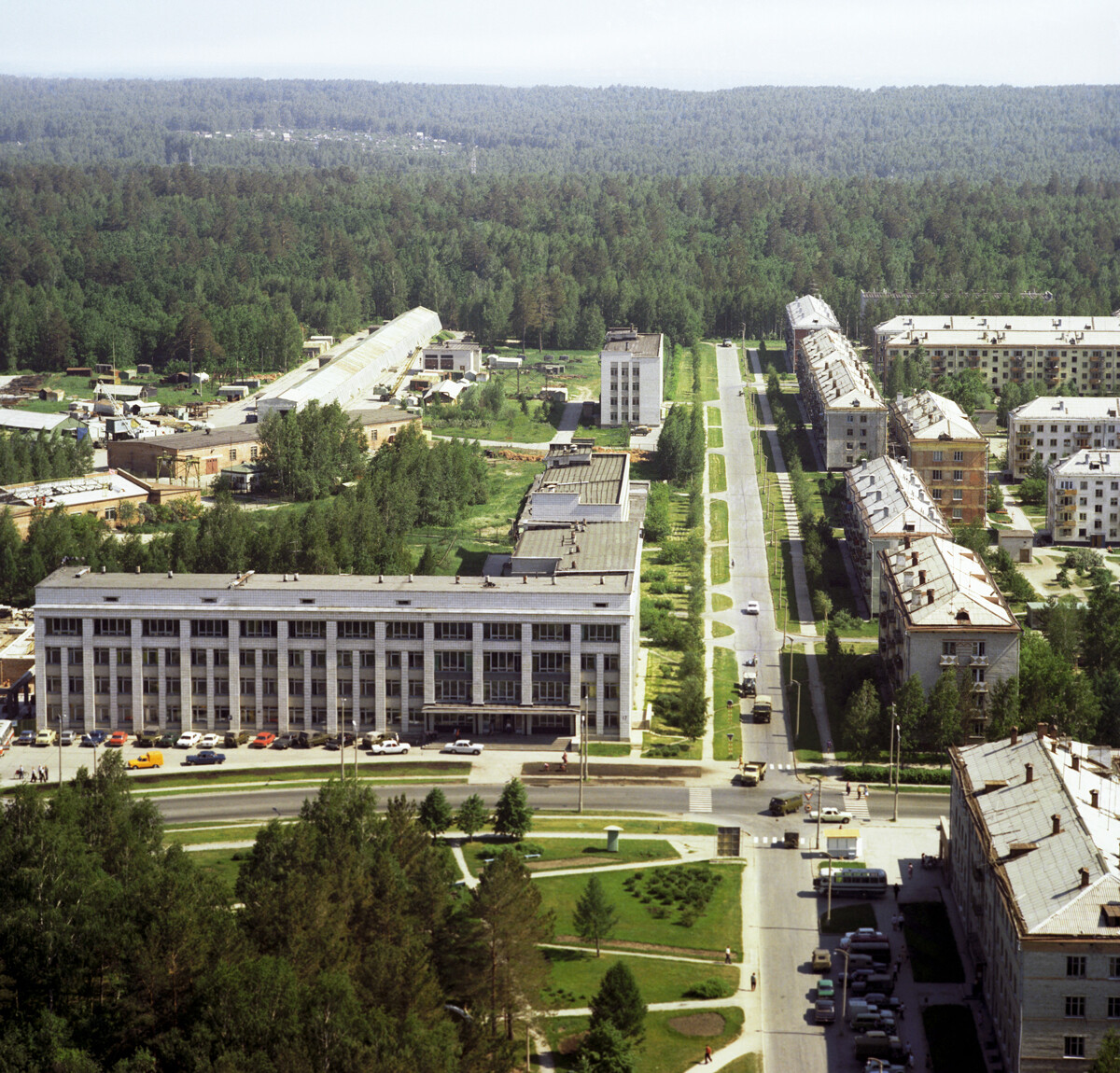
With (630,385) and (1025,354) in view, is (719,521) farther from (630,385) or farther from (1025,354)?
(1025,354)

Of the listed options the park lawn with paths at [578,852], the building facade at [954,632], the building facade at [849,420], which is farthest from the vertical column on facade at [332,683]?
the building facade at [849,420]

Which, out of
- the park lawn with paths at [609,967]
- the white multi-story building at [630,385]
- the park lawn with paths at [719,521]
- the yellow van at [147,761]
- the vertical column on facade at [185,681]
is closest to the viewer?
the park lawn with paths at [609,967]

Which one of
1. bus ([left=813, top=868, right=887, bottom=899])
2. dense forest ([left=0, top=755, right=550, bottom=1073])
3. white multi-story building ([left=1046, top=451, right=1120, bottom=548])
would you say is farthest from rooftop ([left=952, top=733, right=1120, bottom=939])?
white multi-story building ([left=1046, top=451, right=1120, bottom=548])

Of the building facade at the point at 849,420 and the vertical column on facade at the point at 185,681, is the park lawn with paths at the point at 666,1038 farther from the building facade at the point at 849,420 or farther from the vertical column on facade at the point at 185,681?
the building facade at the point at 849,420

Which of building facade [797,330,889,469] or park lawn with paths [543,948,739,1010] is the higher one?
building facade [797,330,889,469]

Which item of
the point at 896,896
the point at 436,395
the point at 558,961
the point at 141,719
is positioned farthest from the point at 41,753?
the point at 436,395

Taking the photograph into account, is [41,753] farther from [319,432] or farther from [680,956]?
[319,432]

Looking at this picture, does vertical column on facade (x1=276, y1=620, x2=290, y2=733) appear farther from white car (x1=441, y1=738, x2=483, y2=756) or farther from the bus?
the bus
